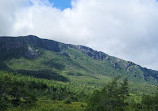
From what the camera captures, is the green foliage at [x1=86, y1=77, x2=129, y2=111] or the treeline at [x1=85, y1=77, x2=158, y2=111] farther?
the treeline at [x1=85, y1=77, x2=158, y2=111]

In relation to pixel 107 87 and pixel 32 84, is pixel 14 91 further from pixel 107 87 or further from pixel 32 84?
pixel 32 84

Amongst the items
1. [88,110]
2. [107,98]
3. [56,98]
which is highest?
[107,98]

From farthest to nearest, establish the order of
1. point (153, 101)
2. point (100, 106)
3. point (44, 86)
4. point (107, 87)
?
1. point (44, 86)
2. point (153, 101)
3. point (107, 87)
4. point (100, 106)

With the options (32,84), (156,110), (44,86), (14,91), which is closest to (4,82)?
(14,91)

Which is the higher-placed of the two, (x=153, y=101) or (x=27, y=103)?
(x=153, y=101)

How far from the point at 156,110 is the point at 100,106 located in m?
39.1

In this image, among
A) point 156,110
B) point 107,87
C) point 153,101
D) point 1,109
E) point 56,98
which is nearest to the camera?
point 1,109

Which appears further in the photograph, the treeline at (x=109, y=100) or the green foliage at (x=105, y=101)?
the treeline at (x=109, y=100)

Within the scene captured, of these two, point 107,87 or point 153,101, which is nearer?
point 107,87

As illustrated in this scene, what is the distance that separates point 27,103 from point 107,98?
52.2 m

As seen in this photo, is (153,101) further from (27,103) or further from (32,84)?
(32,84)

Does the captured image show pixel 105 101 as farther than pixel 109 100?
No

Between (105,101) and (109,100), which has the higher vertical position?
(109,100)

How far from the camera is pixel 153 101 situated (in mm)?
77750
